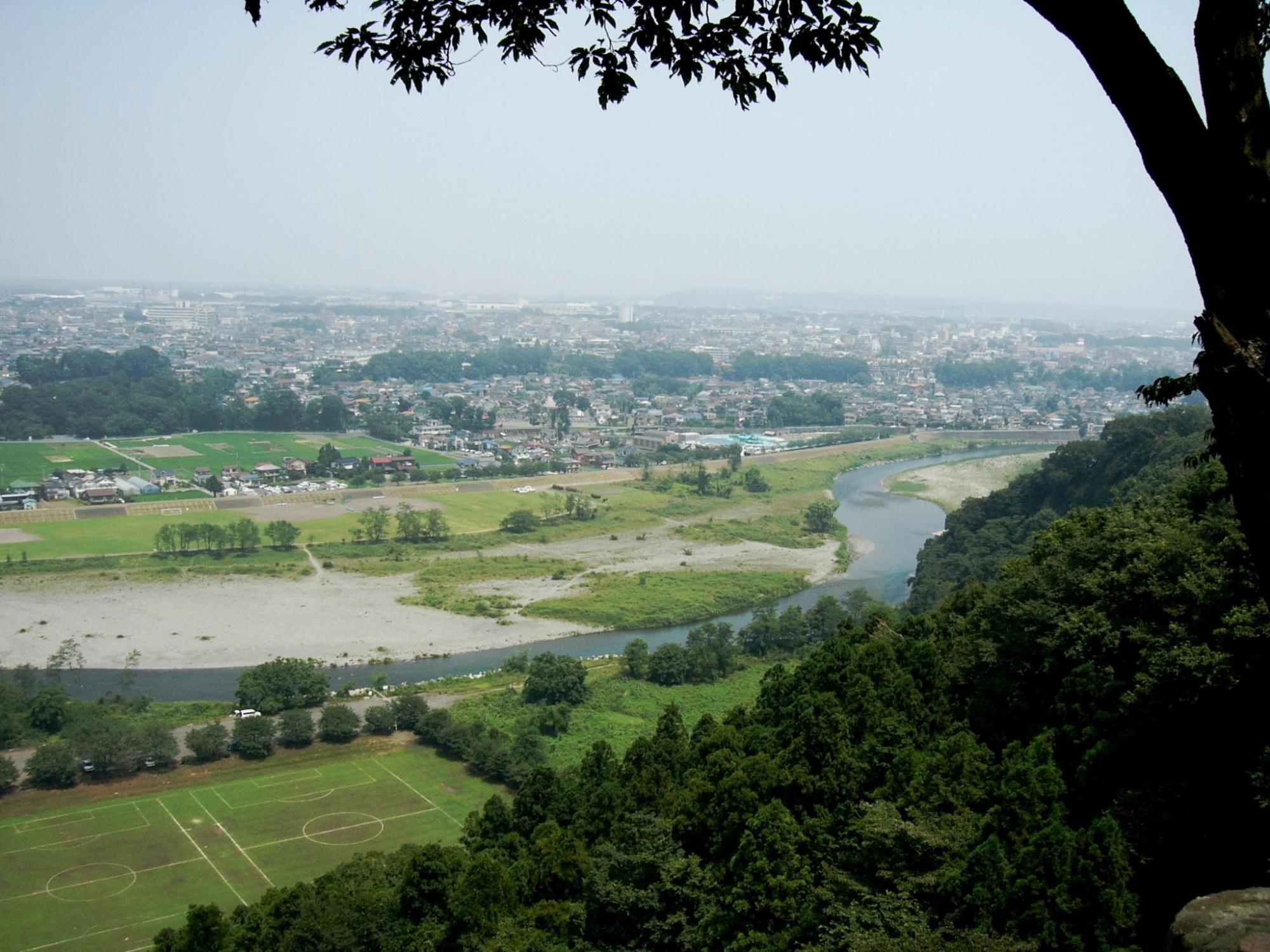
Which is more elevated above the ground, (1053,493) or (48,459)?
(1053,493)

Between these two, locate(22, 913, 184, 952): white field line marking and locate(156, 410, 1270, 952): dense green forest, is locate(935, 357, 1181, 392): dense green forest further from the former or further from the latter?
locate(22, 913, 184, 952): white field line marking

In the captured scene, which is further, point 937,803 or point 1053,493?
point 1053,493

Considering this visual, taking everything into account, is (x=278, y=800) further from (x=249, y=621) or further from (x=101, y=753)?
(x=249, y=621)

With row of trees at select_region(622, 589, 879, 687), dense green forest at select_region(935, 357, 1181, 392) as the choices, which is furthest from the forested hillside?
dense green forest at select_region(935, 357, 1181, 392)

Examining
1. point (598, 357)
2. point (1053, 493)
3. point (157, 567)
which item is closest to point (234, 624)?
point (157, 567)

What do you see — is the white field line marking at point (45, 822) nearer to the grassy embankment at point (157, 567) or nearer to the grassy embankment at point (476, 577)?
the grassy embankment at point (476, 577)

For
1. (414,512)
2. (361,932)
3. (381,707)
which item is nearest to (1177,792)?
(361,932)
